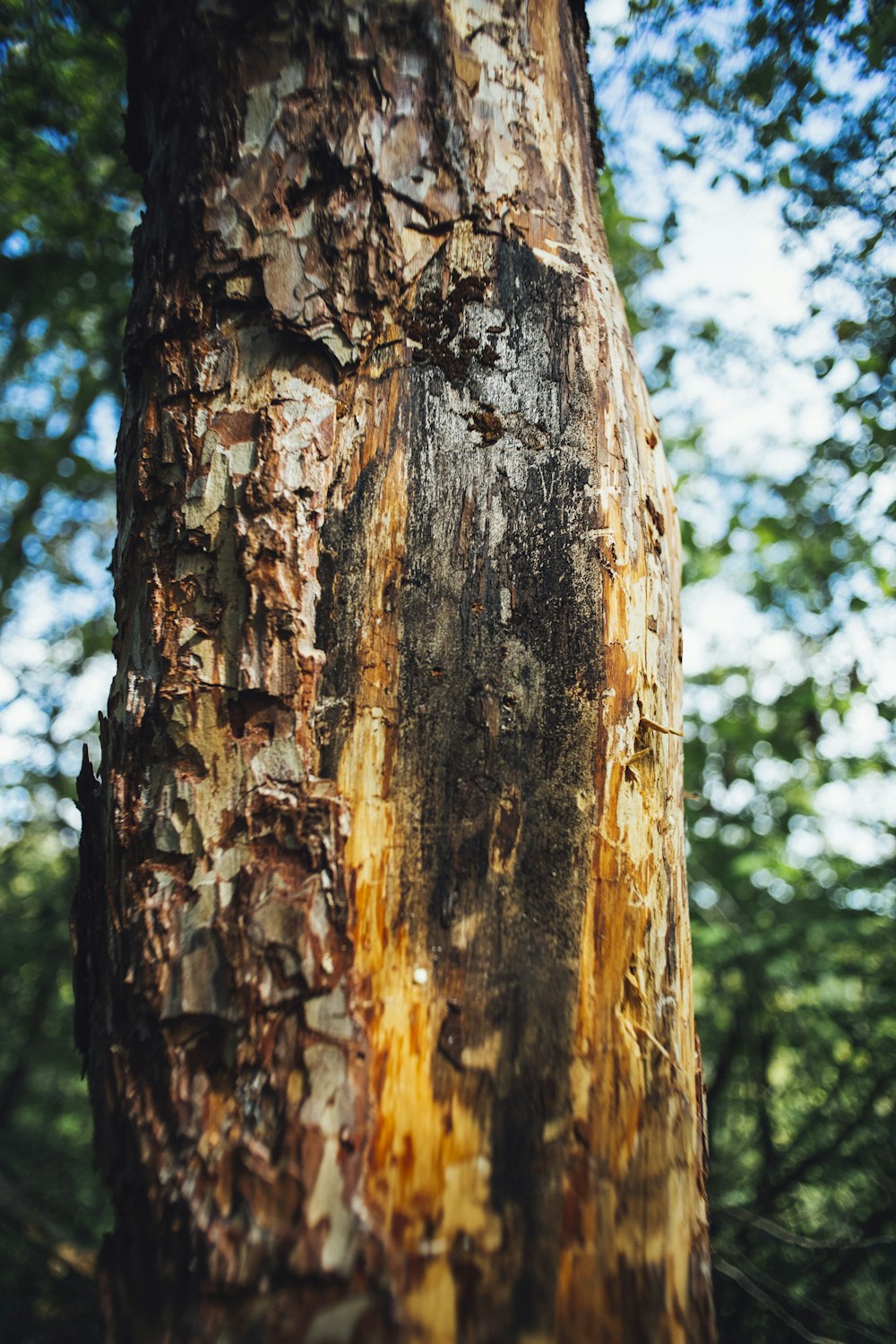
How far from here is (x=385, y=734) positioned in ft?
3.77

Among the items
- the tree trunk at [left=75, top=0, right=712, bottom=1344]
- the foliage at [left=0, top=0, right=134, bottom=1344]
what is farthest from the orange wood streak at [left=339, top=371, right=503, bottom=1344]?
the foliage at [left=0, top=0, right=134, bottom=1344]

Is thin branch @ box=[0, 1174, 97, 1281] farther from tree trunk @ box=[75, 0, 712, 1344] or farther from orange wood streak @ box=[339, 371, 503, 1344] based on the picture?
orange wood streak @ box=[339, 371, 503, 1344]

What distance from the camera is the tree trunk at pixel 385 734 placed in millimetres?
962

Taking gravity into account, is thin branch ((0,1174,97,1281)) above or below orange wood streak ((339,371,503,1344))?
below

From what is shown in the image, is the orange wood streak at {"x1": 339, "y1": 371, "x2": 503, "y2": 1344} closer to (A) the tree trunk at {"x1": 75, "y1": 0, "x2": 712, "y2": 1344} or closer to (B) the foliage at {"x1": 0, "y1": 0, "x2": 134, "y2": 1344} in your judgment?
(A) the tree trunk at {"x1": 75, "y1": 0, "x2": 712, "y2": 1344}

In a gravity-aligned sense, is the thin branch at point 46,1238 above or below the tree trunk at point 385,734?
below

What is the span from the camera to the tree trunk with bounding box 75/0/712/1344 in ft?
3.16

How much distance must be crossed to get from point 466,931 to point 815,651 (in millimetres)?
4443

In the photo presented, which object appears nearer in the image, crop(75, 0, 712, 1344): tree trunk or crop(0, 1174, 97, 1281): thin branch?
Result: crop(75, 0, 712, 1344): tree trunk

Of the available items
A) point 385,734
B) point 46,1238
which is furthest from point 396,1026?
point 46,1238

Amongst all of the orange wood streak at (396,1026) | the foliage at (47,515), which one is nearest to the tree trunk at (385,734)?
the orange wood streak at (396,1026)

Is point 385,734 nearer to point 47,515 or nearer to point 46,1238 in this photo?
point 46,1238

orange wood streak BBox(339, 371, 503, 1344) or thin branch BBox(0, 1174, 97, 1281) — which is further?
thin branch BBox(0, 1174, 97, 1281)

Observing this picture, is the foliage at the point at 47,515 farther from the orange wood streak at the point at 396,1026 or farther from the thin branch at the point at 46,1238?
the orange wood streak at the point at 396,1026
